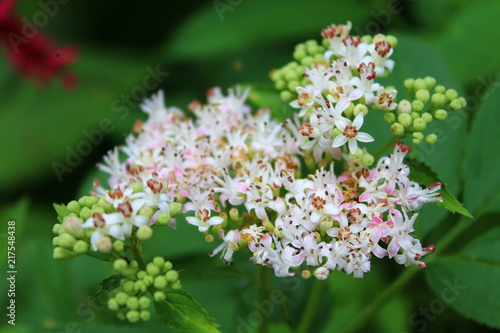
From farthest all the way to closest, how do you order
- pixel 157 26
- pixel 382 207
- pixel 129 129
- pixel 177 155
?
pixel 157 26 → pixel 129 129 → pixel 177 155 → pixel 382 207

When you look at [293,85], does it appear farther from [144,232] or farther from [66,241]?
[66,241]

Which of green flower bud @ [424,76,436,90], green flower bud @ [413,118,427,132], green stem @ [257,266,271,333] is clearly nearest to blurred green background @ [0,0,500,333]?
green stem @ [257,266,271,333]

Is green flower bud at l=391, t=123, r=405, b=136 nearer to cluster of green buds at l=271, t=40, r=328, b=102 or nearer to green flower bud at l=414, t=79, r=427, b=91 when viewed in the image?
green flower bud at l=414, t=79, r=427, b=91

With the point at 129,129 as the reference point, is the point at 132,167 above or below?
above

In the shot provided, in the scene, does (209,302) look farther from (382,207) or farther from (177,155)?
(382,207)

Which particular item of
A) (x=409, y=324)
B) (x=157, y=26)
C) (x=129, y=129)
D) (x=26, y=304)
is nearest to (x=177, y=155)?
(x=26, y=304)

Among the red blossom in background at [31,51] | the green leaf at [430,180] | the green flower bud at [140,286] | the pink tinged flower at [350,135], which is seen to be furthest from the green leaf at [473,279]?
the red blossom in background at [31,51]

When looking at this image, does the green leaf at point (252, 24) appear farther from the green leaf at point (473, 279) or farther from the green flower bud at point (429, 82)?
the green leaf at point (473, 279)
